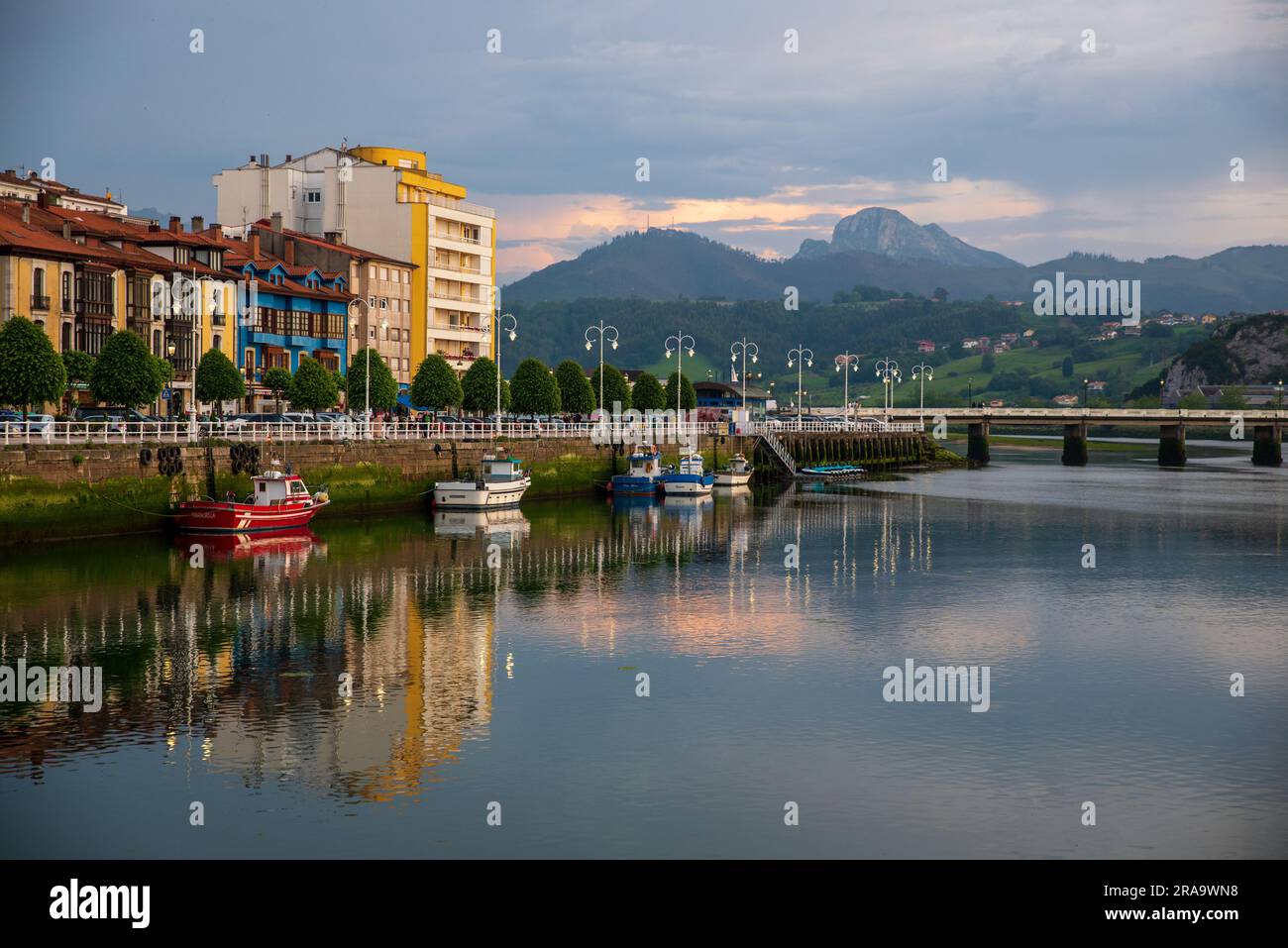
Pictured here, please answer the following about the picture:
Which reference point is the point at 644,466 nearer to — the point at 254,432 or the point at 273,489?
the point at 254,432

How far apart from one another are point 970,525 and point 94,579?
5591 cm

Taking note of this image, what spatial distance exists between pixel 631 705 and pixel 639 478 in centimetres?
7109

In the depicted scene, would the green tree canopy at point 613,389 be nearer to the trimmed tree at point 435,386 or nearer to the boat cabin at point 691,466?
the trimmed tree at point 435,386

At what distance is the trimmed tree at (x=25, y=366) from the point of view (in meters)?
71.1

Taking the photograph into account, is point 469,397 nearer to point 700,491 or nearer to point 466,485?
point 700,491

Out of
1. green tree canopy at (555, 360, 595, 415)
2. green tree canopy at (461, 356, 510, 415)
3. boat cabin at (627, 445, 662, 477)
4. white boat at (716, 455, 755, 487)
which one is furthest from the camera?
green tree canopy at (555, 360, 595, 415)

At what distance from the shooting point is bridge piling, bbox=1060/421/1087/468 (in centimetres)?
18825

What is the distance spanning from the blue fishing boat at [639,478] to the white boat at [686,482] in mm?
937

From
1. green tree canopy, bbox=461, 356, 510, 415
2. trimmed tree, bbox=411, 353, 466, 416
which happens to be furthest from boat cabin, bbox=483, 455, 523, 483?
green tree canopy, bbox=461, 356, 510, 415

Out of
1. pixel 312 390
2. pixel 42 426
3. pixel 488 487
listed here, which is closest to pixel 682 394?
pixel 312 390

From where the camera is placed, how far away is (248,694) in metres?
37.3

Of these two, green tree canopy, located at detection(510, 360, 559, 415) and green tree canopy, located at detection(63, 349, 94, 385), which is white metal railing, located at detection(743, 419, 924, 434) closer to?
green tree canopy, located at detection(510, 360, 559, 415)

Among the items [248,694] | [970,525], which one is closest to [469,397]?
[970,525]

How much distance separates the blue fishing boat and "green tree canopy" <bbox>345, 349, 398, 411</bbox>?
19011 millimetres
